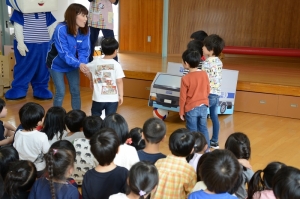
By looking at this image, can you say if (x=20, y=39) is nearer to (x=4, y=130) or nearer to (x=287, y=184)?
(x=4, y=130)

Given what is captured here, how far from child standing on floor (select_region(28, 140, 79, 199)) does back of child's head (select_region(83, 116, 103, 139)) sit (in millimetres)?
719

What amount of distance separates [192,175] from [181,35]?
5674 mm

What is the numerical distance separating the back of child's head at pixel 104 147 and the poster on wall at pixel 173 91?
2383 mm

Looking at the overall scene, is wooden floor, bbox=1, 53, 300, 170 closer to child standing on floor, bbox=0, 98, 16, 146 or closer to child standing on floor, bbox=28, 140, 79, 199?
child standing on floor, bbox=0, 98, 16, 146

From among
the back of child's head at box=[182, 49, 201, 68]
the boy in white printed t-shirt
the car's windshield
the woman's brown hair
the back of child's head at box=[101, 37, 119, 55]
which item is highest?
the woman's brown hair

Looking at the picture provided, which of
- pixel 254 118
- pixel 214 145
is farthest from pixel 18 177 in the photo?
pixel 254 118

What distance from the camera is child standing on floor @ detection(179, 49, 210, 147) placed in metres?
3.46

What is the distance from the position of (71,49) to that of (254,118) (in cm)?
212

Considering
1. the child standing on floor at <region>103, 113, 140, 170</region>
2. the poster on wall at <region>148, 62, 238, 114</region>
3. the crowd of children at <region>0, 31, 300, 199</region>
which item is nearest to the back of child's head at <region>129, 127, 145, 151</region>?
the crowd of children at <region>0, 31, 300, 199</region>

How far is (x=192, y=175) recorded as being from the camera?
7.47 feet

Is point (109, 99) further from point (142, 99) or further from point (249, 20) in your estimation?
point (249, 20)

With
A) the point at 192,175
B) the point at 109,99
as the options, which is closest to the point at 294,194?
the point at 192,175

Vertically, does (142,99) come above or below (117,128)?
below

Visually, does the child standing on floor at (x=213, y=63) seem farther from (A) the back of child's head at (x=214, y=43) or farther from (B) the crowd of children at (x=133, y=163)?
(B) the crowd of children at (x=133, y=163)
